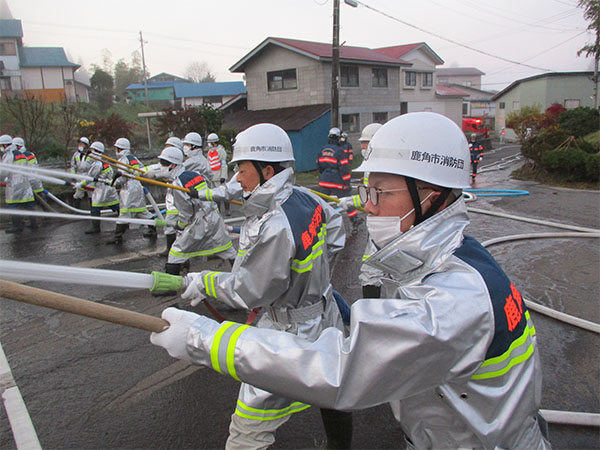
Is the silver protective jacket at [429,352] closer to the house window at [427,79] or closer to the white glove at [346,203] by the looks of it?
the white glove at [346,203]

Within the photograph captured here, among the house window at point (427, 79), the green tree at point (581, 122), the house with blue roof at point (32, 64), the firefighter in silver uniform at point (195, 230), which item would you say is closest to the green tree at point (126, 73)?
the house with blue roof at point (32, 64)

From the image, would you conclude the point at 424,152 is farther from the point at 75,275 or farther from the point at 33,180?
the point at 33,180

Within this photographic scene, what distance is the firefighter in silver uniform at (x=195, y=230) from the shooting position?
5938 mm

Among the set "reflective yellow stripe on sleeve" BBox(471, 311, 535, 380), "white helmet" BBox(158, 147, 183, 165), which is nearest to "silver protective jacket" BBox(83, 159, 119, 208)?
"white helmet" BBox(158, 147, 183, 165)

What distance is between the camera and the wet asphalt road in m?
3.25

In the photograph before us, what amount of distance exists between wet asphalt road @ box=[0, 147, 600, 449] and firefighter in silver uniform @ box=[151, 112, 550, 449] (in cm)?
190

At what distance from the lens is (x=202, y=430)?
331cm

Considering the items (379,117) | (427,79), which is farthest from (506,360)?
(427,79)

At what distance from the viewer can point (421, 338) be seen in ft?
4.07

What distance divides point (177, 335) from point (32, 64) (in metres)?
51.5

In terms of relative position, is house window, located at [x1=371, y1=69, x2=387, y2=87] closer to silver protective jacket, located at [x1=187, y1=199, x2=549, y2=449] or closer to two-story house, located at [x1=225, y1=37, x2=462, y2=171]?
two-story house, located at [x1=225, y1=37, x2=462, y2=171]

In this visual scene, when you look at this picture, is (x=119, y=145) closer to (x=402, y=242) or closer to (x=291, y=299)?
(x=291, y=299)

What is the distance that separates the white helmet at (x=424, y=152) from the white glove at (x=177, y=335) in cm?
88

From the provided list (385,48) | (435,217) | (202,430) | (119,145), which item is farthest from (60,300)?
(385,48)
